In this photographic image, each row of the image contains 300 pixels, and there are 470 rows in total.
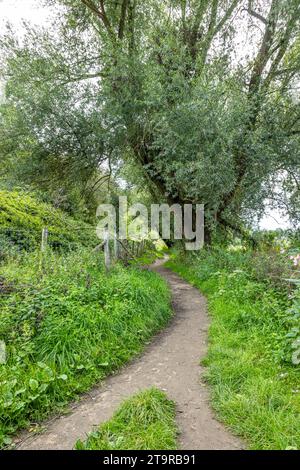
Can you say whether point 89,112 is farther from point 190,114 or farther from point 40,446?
point 40,446

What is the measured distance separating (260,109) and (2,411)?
9.41 m

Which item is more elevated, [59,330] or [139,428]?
[59,330]

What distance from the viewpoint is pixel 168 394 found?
11.6 feet

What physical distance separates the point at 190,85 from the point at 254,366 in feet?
26.7

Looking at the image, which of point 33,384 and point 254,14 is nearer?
point 33,384

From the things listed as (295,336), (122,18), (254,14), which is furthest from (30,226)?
(254,14)

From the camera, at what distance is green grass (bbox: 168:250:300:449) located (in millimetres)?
2797

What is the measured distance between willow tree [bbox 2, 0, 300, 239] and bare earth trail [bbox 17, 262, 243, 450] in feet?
16.0

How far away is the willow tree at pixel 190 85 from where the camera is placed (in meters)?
8.23

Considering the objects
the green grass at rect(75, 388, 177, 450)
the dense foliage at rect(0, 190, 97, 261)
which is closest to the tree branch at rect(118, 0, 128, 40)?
the dense foliage at rect(0, 190, 97, 261)

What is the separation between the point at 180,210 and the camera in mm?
13266

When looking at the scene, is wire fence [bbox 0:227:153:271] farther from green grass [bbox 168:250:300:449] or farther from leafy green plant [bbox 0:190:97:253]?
green grass [bbox 168:250:300:449]

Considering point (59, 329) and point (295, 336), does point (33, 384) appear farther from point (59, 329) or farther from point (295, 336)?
point (295, 336)

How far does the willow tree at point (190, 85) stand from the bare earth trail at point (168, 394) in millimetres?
4879
